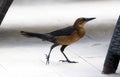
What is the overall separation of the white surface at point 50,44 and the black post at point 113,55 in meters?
0.08

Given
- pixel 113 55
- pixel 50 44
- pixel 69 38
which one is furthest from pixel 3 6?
pixel 113 55

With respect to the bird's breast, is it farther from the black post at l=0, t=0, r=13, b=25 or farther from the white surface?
the black post at l=0, t=0, r=13, b=25

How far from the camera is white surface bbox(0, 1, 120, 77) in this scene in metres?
5.24

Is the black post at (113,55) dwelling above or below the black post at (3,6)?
below

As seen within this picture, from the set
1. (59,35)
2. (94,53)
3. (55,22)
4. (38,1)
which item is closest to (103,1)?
(38,1)

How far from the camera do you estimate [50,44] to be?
650 centimetres

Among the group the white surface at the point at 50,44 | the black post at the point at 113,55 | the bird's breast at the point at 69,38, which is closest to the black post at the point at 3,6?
the white surface at the point at 50,44

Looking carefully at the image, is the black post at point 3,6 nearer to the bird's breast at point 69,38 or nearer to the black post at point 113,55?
the bird's breast at point 69,38

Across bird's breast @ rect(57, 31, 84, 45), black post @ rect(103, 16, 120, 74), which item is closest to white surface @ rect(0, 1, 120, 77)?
black post @ rect(103, 16, 120, 74)

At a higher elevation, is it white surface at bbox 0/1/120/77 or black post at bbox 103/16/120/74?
black post at bbox 103/16/120/74

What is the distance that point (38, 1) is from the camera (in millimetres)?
10883

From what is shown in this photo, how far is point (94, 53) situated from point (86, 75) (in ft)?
3.35

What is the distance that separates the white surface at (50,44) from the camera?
5.24 m

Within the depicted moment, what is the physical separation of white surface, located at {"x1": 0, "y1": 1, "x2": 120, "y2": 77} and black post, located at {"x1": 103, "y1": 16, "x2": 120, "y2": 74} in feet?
0.27
